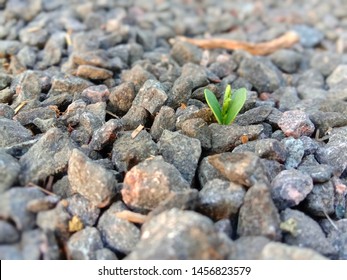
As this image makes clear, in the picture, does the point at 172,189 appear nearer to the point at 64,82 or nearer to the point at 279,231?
the point at 279,231

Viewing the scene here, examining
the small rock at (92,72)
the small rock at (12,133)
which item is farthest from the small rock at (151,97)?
the small rock at (12,133)

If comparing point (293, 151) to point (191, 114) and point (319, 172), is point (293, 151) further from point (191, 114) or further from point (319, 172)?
point (191, 114)

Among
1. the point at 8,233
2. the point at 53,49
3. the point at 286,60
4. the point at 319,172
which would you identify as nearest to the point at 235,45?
the point at 286,60

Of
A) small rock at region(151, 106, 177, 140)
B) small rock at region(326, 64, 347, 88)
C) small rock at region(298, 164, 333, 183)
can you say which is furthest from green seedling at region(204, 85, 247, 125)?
small rock at region(326, 64, 347, 88)

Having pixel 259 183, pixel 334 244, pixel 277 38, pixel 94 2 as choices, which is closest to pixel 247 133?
→ pixel 259 183

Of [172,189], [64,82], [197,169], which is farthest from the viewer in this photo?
[64,82]

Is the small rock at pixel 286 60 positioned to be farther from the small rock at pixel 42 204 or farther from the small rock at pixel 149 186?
the small rock at pixel 42 204
